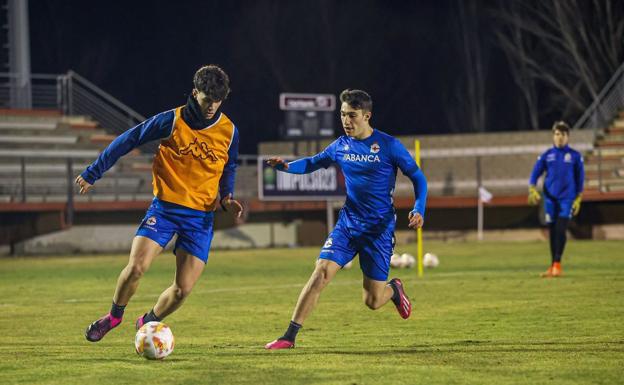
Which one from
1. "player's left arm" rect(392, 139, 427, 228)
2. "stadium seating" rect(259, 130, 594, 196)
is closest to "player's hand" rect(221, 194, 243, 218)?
"player's left arm" rect(392, 139, 427, 228)

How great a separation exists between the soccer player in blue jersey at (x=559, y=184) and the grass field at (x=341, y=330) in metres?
0.64

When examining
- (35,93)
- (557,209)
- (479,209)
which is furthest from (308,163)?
(35,93)

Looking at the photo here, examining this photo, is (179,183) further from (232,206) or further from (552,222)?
(552,222)

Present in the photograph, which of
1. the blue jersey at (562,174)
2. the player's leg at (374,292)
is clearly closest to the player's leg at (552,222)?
the blue jersey at (562,174)

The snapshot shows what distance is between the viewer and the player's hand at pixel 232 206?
8.83 meters

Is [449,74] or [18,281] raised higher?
[449,74]

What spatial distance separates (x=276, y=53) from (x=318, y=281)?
131 ft

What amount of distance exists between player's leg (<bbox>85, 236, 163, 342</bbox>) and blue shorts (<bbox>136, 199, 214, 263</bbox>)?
2.8 inches

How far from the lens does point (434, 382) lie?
6.86 meters

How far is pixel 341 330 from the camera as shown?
1035 cm

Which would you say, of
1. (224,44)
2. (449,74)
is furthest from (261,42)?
(449,74)

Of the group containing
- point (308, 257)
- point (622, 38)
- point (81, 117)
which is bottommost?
point (308, 257)

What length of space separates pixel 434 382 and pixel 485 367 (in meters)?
0.75

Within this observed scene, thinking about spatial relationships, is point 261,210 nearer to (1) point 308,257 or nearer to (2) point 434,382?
(1) point 308,257
